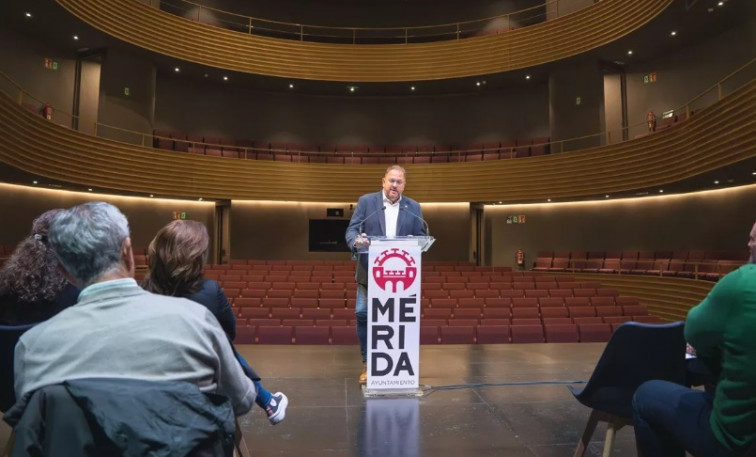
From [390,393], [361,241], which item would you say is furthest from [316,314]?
[361,241]

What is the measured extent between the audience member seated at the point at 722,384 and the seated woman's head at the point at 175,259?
164cm

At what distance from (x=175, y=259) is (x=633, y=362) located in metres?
1.73

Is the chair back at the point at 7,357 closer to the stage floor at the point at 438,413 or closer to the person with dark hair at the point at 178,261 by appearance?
the person with dark hair at the point at 178,261

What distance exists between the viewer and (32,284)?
6.86 ft

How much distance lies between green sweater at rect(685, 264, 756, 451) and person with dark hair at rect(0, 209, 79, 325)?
237 cm

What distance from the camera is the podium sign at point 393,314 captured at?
10.3 feet

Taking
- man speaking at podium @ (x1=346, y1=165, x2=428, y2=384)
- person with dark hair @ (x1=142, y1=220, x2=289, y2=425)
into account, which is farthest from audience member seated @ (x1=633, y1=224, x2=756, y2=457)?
man speaking at podium @ (x1=346, y1=165, x2=428, y2=384)

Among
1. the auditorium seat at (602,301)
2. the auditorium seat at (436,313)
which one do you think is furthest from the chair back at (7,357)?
the auditorium seat at (602,301)

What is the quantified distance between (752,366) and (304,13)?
19.3 metres

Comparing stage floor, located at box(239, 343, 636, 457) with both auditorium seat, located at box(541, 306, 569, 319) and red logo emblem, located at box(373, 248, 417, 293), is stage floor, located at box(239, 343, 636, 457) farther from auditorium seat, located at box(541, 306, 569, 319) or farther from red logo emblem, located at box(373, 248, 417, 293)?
auditorium seat, located at box(541, 306, 569, 319)

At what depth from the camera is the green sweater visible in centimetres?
128

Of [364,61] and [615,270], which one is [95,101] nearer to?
[364,61]

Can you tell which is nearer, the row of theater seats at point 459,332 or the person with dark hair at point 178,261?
the person with dark hair at point 178,261

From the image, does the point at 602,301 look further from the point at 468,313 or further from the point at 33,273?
the point at 33,273
